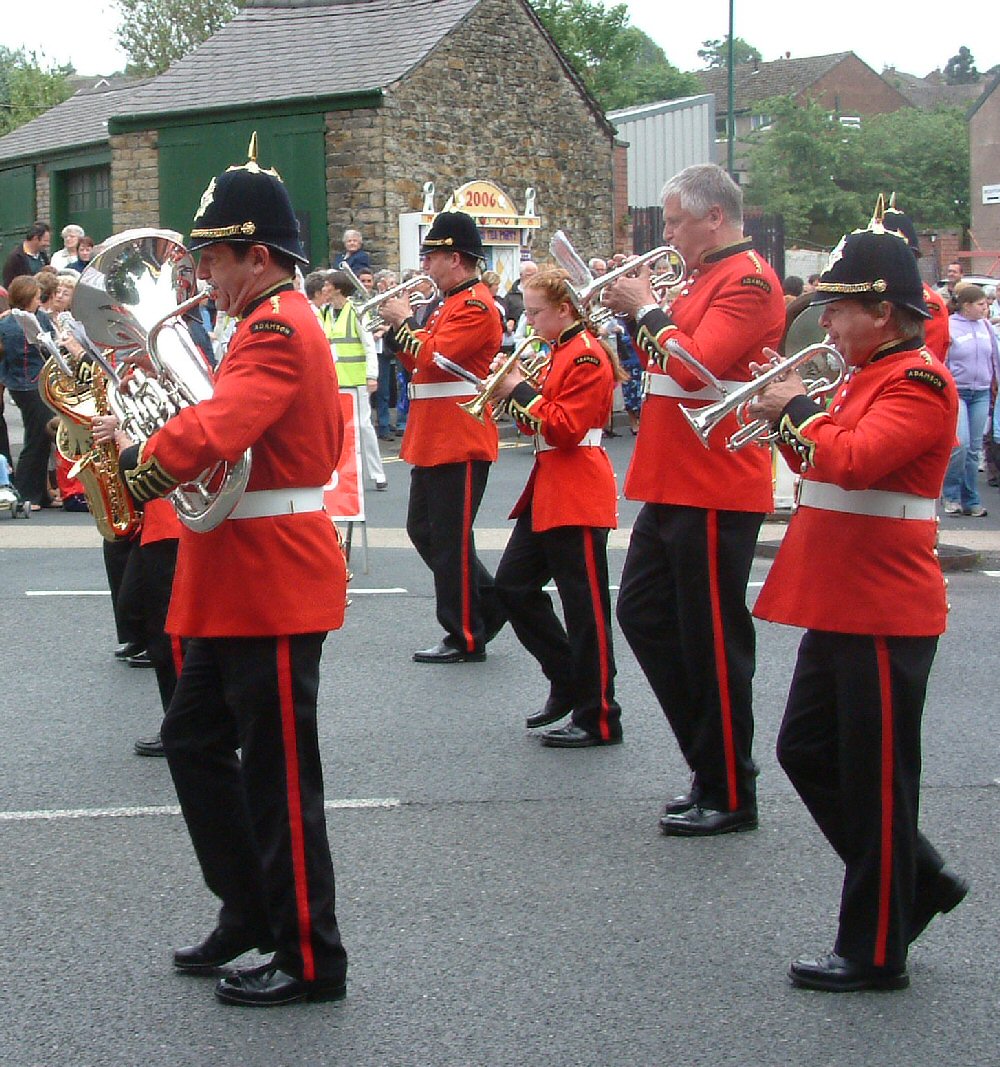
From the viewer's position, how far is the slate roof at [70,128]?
27719mm

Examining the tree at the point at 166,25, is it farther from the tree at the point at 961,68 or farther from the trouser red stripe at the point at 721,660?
the tree at the point at 961,68

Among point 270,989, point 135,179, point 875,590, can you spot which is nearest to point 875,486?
point 875,590

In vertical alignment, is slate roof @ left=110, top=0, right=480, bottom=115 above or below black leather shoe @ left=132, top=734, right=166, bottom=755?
above

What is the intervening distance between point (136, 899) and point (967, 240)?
188ft

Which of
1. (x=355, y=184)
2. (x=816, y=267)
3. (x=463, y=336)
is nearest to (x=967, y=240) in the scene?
(x=816, y=267)

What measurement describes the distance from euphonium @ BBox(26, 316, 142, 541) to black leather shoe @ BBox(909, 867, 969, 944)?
3.16 meters

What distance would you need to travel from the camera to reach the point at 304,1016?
161 inches

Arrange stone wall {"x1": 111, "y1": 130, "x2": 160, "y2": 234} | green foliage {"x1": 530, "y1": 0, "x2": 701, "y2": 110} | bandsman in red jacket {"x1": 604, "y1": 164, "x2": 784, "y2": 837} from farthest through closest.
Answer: green foliage {"x1": 530, "y1": 0, "x2": 701, "y2": 110}
stone wall {"x1": 111, "y1": 130, "x2": 160, "y2": 234}
bandsman in red jacket {"x1": 604, "y1": 164, "x2": 784, "y2": 837}

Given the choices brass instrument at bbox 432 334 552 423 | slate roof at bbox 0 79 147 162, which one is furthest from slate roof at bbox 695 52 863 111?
brass instrument at bbox 432 334 552 423

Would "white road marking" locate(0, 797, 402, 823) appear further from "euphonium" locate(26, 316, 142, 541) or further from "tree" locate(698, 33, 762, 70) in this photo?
"tree" locate(698, 33, 762, 70)

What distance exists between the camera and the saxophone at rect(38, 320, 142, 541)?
6.30 meters

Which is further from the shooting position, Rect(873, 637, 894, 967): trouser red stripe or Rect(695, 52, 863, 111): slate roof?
Rect(695, 52, 863, 111): slate roof

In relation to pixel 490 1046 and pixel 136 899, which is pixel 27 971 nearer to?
pixel 136 899

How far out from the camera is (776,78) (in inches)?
3410
